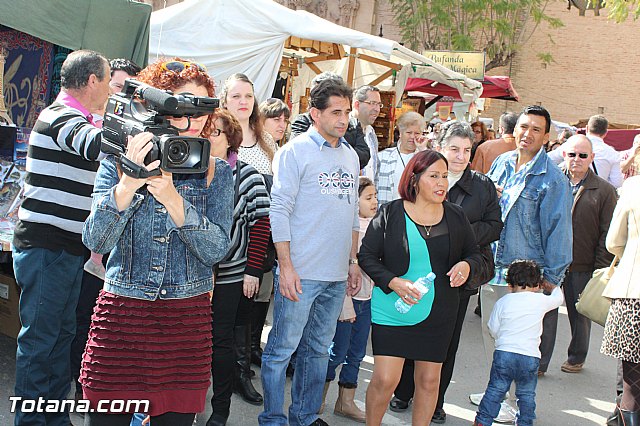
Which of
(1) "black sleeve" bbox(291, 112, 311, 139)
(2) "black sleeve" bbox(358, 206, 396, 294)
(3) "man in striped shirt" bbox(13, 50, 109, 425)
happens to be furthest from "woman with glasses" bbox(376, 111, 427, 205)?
(3) "man in striped shirt" bbox(13, 50, 109, 425)

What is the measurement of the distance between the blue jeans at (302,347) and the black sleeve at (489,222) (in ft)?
3.55

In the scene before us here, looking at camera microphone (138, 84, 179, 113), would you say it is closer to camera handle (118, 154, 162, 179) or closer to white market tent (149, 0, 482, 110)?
camera handle (118, 154, 162, 179)

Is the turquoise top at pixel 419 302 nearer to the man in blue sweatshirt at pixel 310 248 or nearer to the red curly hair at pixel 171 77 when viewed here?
the man in blue sweatshirt at pixel 310 248

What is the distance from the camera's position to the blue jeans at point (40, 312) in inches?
157

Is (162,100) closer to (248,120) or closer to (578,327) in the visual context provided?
(248,120)

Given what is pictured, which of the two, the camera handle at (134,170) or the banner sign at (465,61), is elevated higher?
the banner sign at (465,61)

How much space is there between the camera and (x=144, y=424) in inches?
152

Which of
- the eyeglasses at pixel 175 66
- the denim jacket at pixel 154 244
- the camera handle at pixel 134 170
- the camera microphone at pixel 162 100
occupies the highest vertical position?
the eyeglasses at pixel 175 66

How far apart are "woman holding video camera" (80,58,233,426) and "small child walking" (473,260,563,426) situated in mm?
2699

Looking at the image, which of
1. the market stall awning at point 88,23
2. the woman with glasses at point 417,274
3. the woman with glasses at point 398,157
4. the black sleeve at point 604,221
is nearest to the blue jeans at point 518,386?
the woman with glasses at point 417,274

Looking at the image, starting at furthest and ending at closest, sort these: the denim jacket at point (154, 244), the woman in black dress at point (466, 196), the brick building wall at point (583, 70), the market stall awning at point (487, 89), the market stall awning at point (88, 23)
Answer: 1. the brick building wall at point (583, 70)
2. the market stall awning at point (487, 89)
3. the market stall awning at point (88, 23)
4. the woman in black dress at point (466, 196)
5. the denim jacket at point (154, 244)

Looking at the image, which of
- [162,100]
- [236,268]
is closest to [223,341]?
[236,268]

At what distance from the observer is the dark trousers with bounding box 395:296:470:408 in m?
5.09

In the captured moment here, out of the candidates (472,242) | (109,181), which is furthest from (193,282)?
(472,242)
